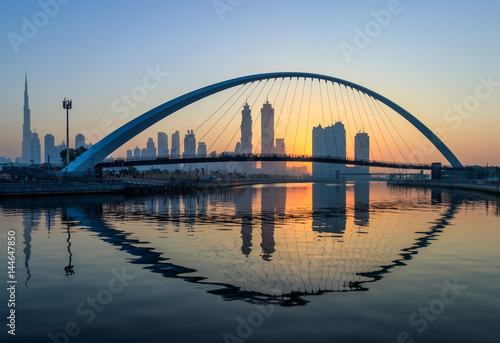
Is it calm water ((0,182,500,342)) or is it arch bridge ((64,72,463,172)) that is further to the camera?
arch bridge ((64,72,463,172))

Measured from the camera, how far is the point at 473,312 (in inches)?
354

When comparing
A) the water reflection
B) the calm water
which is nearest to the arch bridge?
the water reflection

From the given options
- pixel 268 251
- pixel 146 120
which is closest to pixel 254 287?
pixel 268 251

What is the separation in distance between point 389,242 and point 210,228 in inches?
377

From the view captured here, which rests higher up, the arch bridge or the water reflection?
the arch bridge

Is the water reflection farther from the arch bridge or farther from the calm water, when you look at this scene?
the arch bridge

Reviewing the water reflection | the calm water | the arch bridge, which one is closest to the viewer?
the calm water

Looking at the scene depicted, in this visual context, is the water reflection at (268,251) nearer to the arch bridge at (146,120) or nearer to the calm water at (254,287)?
the calm water at (254,287)

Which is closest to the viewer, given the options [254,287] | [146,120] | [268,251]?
[254,287]

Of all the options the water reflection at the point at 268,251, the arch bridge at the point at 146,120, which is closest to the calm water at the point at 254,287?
the water reflection at the point at 268,251

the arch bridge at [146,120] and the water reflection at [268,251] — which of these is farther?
the arch bridge at [146,120]

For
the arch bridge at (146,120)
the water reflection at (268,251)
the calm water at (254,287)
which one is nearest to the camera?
the calm water at (254,287)

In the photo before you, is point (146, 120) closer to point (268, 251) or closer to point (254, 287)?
point (268, 251)

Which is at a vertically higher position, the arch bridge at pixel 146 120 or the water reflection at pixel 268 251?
the arch bridge at pixel 146 120
